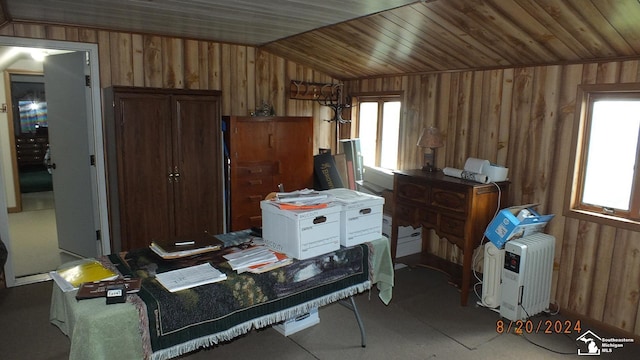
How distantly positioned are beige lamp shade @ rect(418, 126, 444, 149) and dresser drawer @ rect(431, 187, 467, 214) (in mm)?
533

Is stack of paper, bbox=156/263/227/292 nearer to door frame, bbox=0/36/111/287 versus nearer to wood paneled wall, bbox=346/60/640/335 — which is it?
door frame, bbox=0/36/111/287

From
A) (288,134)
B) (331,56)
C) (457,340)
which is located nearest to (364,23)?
(331,56)

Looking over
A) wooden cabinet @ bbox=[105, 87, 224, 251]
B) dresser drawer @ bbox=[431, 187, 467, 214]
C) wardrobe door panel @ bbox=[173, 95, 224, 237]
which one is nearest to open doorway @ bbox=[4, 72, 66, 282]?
wooden cabinet @ bbox=[105, 87, 224, 251]

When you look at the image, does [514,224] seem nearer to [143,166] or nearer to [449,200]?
[449,200]

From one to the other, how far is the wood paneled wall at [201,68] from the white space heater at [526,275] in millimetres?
2913

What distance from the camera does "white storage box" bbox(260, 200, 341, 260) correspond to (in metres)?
2.36

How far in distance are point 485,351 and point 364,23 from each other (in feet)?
8.51

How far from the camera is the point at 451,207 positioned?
3.58 meters

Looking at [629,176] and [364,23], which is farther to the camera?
[364,23]

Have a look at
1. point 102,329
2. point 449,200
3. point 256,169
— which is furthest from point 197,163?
point 102,329

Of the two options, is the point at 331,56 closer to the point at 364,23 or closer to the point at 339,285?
the point at 364,23

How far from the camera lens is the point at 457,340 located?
10.1 feet
